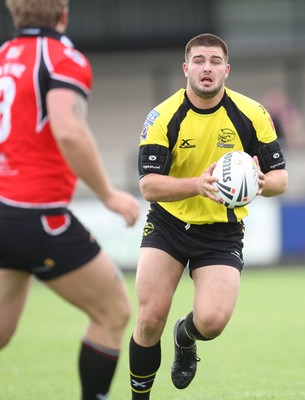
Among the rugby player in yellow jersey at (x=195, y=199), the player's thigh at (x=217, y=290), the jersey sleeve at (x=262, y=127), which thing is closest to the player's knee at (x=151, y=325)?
the rugby player in yellow jersey at (x=195, y=199)

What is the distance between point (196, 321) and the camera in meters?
7.06

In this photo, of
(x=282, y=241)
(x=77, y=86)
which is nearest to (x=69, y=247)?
(x=77, y=86)

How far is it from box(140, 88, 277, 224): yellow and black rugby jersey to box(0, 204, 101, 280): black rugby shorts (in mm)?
1482

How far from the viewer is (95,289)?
581 cm

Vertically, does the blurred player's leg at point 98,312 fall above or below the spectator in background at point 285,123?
above

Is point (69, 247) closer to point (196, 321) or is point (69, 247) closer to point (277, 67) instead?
point (196, 321)

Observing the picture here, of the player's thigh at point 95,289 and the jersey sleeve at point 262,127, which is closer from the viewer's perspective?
the player's thigh at point 95,289

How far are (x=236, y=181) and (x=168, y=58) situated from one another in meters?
19.2

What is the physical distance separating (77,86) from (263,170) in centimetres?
204

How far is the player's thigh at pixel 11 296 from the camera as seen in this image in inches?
233

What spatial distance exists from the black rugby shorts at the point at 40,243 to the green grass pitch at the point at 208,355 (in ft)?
7.65

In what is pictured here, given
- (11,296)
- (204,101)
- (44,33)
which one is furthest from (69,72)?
(204,101)

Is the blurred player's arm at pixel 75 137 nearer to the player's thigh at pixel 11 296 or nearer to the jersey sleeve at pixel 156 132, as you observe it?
the player's thigh at pixel 11 296

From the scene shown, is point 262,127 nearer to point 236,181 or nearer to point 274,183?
point 274,183
